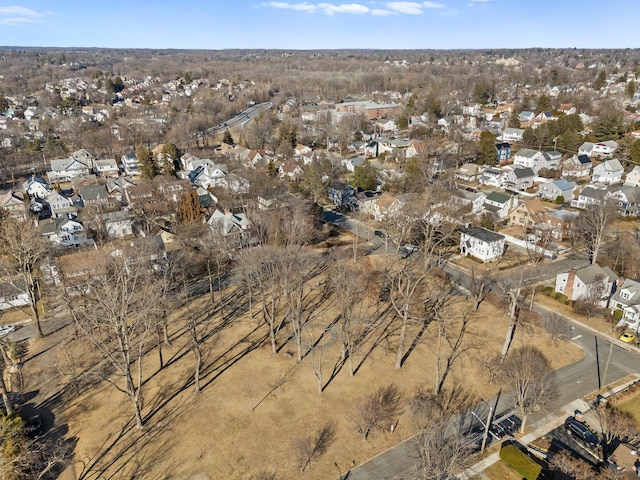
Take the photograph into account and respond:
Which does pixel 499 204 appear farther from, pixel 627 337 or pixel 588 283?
pixel 627 337

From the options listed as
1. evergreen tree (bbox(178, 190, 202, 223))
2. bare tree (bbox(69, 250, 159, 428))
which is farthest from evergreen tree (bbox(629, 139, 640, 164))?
bare tree (bbox(69, 250, 159, 428))

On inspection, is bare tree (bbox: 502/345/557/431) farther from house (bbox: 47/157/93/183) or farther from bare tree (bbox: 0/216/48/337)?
house (bbox: 47/157/93/183)

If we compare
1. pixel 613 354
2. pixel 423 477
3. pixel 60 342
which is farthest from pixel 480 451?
pixel 60 342

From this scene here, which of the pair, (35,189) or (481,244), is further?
(35,189)

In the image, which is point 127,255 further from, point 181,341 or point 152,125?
point 152,125

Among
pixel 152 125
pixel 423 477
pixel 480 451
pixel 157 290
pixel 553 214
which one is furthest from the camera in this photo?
pixel 152 125

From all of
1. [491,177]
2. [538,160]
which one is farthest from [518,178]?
[538,160]

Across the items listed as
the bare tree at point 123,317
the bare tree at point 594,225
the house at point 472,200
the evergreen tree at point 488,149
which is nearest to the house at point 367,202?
the house at point 472,200
